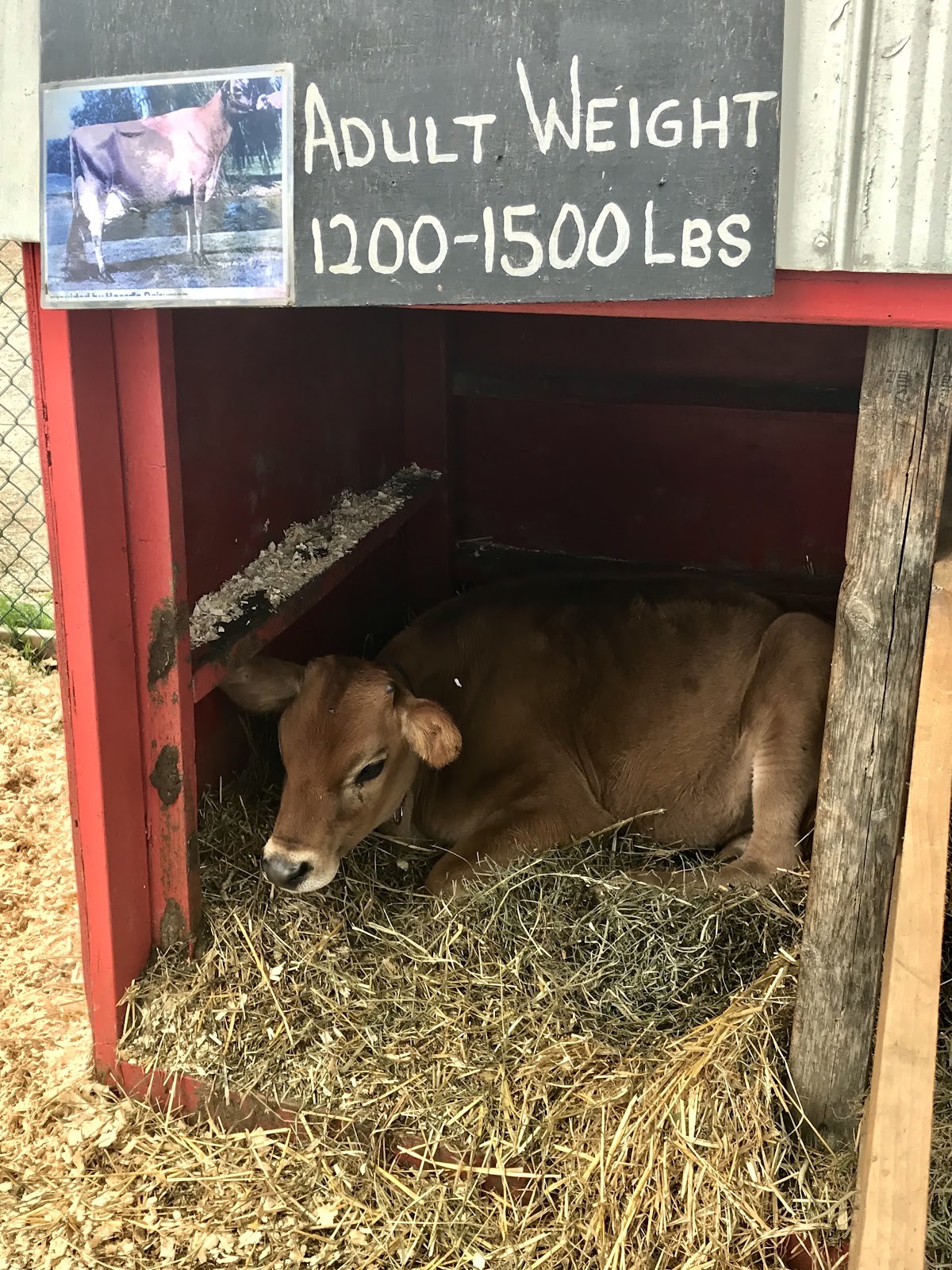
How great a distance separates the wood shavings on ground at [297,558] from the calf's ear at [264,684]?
0.24m

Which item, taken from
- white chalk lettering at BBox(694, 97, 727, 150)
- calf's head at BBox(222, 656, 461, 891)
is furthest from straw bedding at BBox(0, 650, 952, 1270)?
white chalk lettering at BBox(694, 97, 727, 150)

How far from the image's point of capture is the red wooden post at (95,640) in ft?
10.2

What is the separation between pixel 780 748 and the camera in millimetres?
4344

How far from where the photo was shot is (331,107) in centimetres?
259

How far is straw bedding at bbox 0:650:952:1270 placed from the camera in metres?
3.02

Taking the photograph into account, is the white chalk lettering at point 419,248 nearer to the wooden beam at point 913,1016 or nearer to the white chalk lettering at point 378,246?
the white chalk lettering at point 378,246

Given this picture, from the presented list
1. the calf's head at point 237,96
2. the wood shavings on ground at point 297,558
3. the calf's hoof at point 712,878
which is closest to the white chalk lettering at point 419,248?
the calf's head at point 237,96

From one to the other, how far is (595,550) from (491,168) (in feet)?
10.4

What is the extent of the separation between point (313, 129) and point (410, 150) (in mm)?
226

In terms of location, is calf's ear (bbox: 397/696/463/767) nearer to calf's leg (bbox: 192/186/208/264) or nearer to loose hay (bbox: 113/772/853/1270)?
loose hay (bbox: 113/772/853/1270)

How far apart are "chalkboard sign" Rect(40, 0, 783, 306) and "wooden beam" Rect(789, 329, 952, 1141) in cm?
52

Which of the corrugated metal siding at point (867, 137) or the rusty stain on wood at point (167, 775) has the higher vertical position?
the corrugated metal siding at point (867, 137)

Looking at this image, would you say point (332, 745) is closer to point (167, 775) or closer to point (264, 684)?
point (264, 684)

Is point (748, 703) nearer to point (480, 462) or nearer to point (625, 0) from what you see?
point (480, 462)
